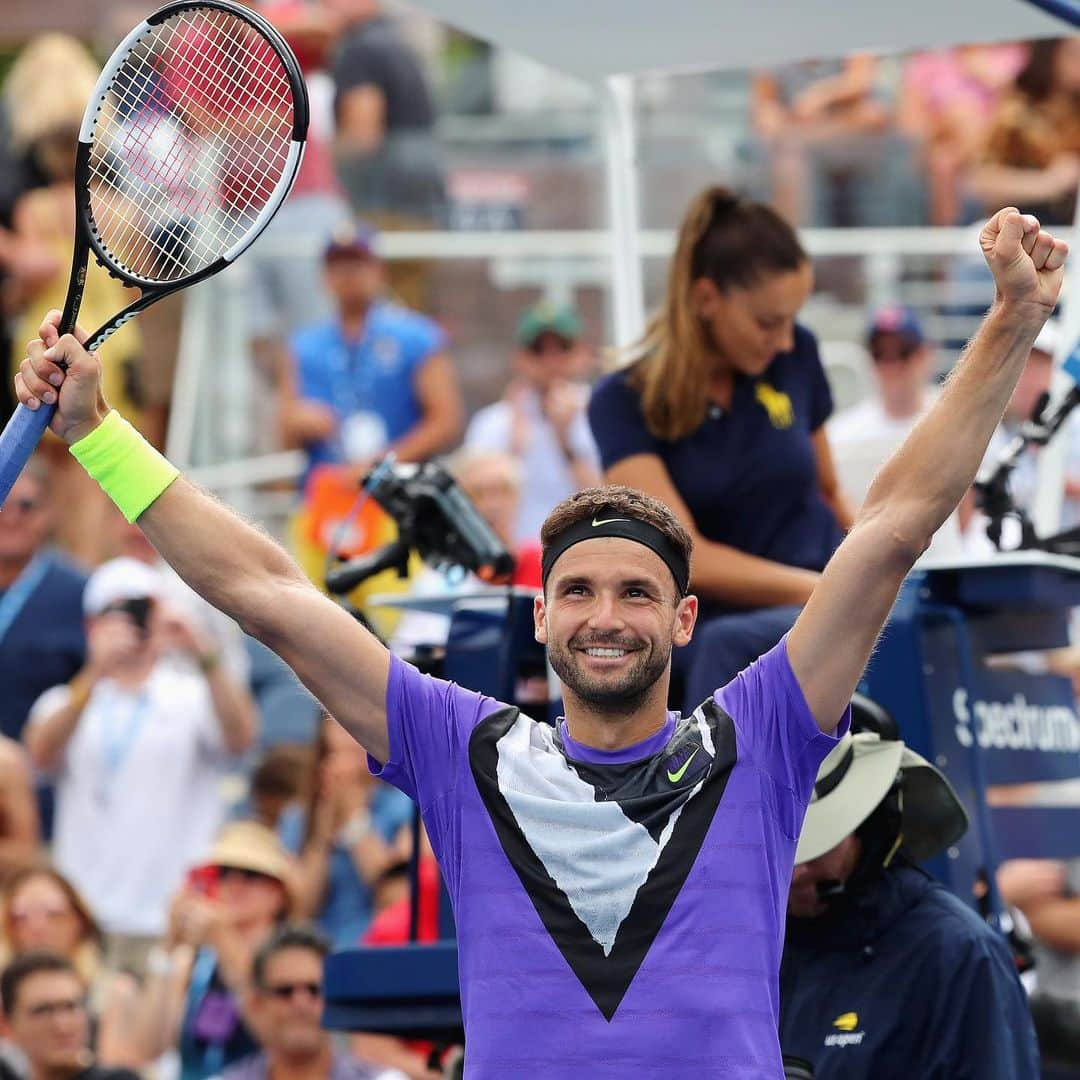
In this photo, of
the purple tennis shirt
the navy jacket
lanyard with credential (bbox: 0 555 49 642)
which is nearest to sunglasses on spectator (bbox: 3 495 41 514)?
lanyard with credential (bbox: 0 555 49 642)

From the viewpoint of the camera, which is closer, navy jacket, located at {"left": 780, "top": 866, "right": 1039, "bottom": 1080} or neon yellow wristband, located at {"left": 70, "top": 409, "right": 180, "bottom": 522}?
neon yellow wristband, located at {"left": 70, "top": 409, "right": 180, "bottom": 522}

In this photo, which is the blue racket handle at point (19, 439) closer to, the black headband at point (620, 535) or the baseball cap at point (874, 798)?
the black headband at point (620, 535)

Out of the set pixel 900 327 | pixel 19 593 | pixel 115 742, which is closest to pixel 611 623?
pixel 900 327

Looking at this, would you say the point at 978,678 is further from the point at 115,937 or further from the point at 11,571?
the point at 11,571

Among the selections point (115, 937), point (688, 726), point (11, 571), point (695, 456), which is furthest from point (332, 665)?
point (11, 571)

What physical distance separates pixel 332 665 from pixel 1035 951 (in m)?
3.12

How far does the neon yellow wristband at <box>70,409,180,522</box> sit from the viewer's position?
3801 millimetres

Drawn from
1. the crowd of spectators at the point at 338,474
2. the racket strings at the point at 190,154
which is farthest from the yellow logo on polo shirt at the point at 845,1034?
the racket strings at the point at 190,154

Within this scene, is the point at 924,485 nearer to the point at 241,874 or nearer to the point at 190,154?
the point at 190,154

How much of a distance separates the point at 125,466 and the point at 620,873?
1.00 m

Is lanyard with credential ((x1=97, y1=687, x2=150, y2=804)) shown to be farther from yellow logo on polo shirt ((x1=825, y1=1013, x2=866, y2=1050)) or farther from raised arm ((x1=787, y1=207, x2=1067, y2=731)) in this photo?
raised arm ((x1=787, y1=207, x2=1067, y2=731))

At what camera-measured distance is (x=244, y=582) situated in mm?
3811

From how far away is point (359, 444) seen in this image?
973 cm

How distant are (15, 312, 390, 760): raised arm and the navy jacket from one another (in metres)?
1.30
